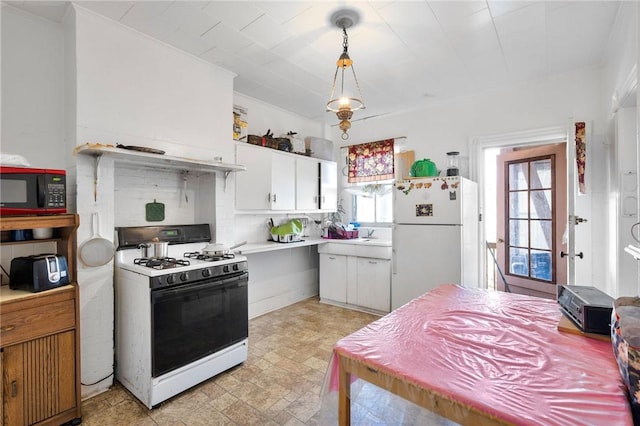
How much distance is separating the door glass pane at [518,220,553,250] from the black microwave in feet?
16.2

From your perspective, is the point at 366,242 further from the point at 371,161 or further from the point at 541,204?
the point at 541,204

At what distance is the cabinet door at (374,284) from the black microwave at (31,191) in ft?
10.00

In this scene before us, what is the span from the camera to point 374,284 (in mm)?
3779

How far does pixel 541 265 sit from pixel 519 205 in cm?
83

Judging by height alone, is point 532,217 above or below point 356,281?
above

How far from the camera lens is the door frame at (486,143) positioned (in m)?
3.22

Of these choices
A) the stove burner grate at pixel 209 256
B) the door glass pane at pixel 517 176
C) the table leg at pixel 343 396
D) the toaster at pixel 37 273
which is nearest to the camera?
the table leg at pixel 343 396

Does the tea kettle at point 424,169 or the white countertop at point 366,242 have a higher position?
the tea kettle at point 424,169

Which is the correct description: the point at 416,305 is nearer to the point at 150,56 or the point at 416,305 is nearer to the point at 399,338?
the point at 399,338

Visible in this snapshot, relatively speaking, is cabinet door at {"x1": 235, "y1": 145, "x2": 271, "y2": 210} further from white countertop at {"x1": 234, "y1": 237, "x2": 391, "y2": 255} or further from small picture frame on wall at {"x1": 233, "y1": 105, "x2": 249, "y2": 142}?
white countertop at {"x1": 234, "y1": 237, "x2": 391, "y2": 255}

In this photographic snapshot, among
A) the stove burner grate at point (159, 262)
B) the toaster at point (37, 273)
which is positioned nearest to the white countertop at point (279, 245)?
the stove burner grate at point (159, 262)

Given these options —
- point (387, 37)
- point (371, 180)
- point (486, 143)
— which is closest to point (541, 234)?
point (486, 143)

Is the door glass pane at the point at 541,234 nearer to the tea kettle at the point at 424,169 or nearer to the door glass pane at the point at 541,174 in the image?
the door glass pane at the point at 541,174

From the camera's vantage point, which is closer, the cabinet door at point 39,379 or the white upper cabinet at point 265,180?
the cabinet door at point 39,379
